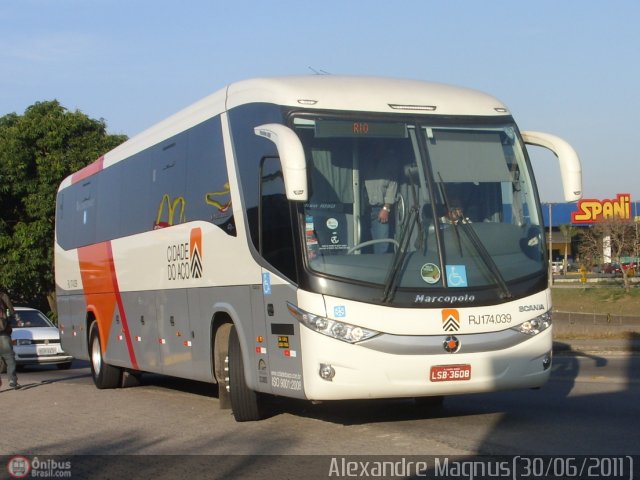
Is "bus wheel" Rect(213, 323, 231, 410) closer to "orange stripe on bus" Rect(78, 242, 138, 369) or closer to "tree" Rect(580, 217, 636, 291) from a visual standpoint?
"orange stripe on bus" Rect(78, 242, 138, 369)

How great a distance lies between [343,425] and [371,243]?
7.15ft

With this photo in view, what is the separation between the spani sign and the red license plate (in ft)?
217

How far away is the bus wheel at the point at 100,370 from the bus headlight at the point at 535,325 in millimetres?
9241

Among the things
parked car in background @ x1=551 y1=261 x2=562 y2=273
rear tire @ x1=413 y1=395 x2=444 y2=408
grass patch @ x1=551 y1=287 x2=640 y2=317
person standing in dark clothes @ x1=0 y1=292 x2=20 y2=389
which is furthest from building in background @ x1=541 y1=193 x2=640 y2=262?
rear tire @ x1=413 y1=395 x2=444 y2=408

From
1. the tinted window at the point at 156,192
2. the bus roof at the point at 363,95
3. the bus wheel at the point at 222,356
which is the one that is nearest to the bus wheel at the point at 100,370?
the tinted window at the point at 156,192

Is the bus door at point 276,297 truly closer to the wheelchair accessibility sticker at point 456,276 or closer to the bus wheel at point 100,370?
the wheelchair accessibility sticker at point 456,276

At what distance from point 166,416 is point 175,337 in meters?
1.36

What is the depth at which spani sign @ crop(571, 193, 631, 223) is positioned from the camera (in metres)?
75.1

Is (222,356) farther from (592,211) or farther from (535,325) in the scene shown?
(592,211)

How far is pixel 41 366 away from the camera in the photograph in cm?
2686

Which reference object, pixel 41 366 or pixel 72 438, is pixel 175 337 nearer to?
pixel 72 438

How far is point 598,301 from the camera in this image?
49031 mm

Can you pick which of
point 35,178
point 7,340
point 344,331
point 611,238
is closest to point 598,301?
point 611,238

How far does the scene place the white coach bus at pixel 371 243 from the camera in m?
9.45
